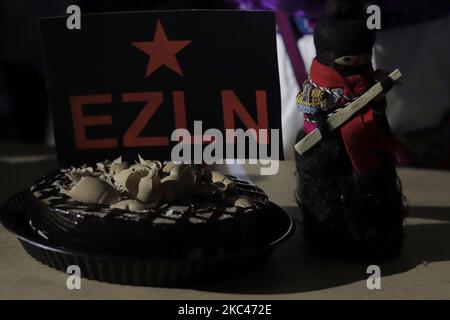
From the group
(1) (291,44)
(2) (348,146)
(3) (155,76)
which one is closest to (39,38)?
(1) (291,44)

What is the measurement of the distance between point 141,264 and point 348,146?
0.64 feet

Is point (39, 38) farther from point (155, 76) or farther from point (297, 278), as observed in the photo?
point (297, 278)

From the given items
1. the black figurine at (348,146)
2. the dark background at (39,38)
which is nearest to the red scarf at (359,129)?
the black figurine at (348,146)

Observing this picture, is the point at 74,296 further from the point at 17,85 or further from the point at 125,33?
the point at 17,85

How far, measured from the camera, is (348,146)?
66 centimetres

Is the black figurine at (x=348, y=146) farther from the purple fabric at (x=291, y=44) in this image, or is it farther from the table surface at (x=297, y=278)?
the purple fabric at (x=291, y=44)

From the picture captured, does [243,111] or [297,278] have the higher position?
[243,111]

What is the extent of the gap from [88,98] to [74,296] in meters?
0.21

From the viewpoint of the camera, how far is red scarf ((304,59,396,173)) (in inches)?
26.0

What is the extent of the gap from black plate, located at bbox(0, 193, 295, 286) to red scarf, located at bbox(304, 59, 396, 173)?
3.3 inches

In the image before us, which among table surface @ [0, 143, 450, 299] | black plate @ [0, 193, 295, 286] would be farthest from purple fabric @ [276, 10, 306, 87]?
black plate @ [0, 193, 295, 286]

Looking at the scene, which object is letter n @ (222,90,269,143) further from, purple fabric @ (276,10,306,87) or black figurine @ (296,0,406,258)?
purple fabric @ (276,10,306,87)
